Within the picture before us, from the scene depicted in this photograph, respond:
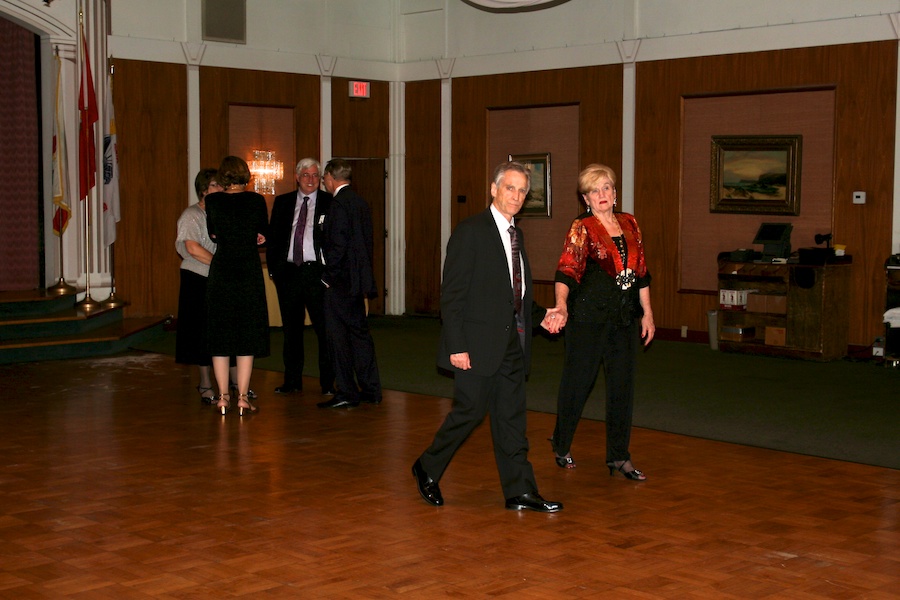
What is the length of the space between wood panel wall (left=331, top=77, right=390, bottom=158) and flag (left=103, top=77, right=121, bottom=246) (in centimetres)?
291

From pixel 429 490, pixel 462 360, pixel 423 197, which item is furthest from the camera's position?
pixel 423 197

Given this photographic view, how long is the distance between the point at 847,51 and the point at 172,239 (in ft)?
23.2

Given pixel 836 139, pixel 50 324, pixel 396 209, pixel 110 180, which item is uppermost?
pixel 836 139

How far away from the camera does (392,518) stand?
4871 millimetres

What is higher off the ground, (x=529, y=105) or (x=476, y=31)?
(x=476, y=31)

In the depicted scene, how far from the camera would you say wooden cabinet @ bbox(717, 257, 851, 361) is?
1013cm

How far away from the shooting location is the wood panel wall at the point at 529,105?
39.6ft

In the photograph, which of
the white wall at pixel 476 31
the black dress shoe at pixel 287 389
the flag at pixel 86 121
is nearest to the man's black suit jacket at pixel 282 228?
the black dress shoe at pixel 287 389


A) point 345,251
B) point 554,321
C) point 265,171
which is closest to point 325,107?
point 265,171

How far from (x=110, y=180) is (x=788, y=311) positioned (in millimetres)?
6694

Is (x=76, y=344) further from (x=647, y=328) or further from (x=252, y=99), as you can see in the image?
(x=647, y=328)

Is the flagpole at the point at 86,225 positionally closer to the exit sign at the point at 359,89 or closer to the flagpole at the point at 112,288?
the flagpole at the point at 112,288

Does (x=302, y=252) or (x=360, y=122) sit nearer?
(x=302, y=252)

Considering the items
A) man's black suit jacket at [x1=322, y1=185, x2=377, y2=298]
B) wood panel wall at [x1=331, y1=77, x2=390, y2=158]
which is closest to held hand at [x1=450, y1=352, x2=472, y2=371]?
man's black suit jacket at [x1=322, y1=185, x2=377, y2=298]
